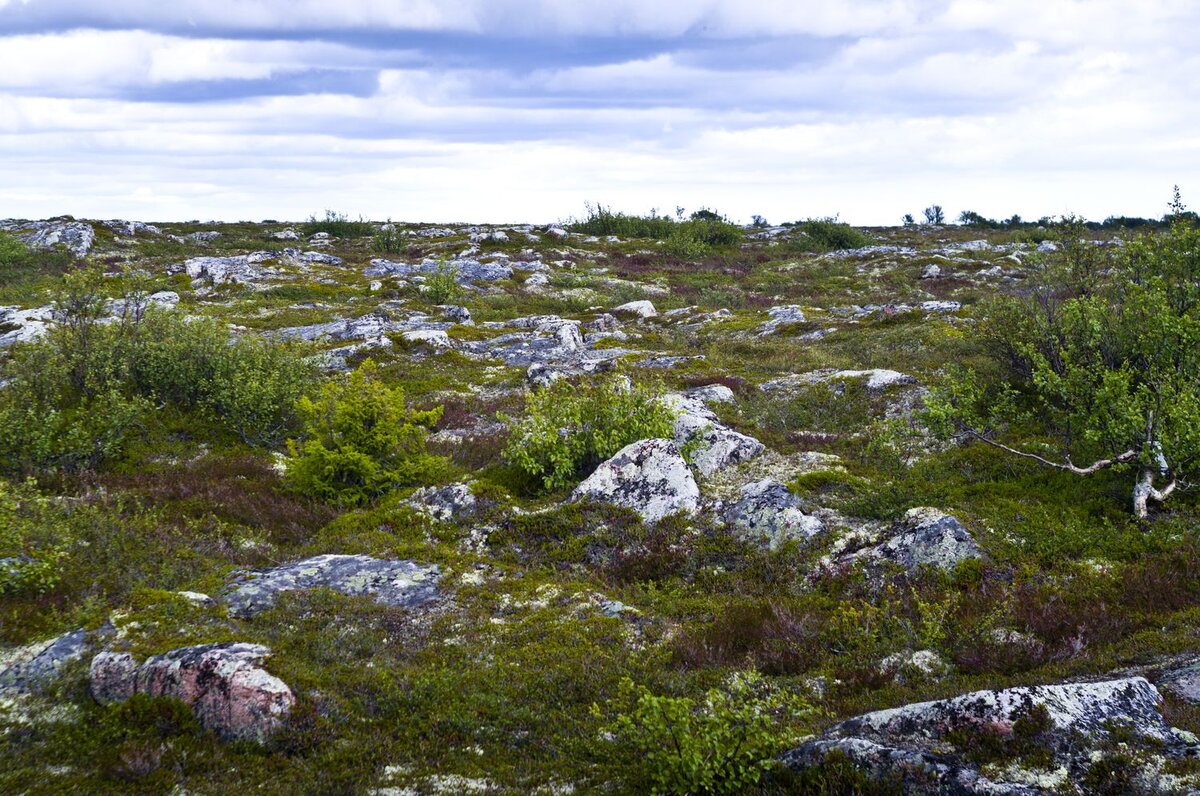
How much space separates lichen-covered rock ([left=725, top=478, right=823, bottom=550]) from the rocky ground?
49 millimetres

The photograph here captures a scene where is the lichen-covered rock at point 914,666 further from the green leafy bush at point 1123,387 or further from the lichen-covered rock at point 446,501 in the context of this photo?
the lichen-covered rock at point 446,501

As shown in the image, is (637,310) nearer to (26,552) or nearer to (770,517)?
(770,517)

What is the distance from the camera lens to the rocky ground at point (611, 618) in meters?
5.78

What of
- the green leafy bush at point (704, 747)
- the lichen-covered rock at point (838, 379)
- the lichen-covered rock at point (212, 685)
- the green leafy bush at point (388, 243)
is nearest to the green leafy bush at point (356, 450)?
the lichen-covered rock at point (212, 685)

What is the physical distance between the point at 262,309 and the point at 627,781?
39106 mm

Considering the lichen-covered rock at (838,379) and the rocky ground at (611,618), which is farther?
the lichen-covered rock at (838,379)

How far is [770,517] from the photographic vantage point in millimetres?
11594

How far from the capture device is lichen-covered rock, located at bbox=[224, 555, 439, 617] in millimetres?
9492

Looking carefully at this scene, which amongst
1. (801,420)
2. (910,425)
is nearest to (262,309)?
(801,420)

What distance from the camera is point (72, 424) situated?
1462 centimetres

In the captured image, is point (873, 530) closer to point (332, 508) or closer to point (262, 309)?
point (332, 508)

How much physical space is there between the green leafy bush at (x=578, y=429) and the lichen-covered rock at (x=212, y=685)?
6991 millimetres

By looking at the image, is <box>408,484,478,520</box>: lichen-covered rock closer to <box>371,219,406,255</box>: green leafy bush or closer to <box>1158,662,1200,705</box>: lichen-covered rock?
<box>1158,662,1200,705</box>: lichen-covered rock

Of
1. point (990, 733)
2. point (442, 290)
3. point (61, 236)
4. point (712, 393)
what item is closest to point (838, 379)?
point (712, 393)
